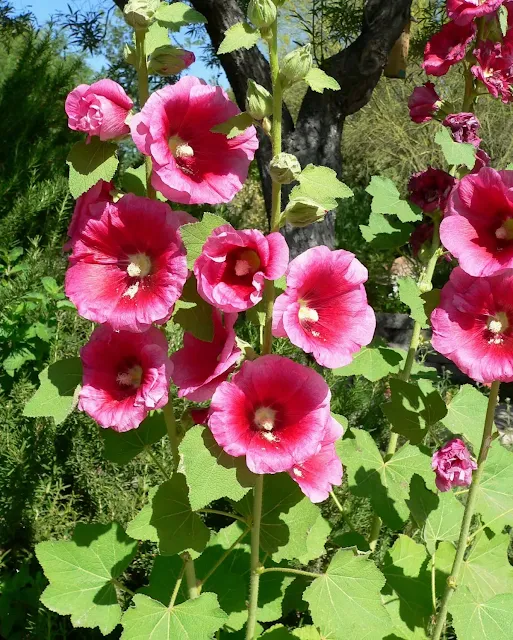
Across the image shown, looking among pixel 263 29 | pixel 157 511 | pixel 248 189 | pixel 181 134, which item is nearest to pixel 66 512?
pixel 157 511

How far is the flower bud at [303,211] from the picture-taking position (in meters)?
1.06

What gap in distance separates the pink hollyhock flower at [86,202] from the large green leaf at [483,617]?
1081 millimetres

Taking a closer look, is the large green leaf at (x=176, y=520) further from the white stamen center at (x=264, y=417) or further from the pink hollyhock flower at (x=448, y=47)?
the pink hollyhock flower at (x=448, y=47)

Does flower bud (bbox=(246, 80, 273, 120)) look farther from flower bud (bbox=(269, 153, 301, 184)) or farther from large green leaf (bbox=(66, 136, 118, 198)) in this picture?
large green leaf (bbox=(66, 136, 118, 198))

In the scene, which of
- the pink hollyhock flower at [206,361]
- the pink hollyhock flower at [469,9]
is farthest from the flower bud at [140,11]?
the pink hollyhock flower at [469,9]

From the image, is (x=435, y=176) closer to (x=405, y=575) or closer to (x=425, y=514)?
(x=425, y=514)

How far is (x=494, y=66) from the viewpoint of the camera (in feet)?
5.71

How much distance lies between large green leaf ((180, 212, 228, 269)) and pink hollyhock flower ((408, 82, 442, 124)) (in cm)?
106

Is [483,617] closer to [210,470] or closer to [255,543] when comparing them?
[255,543]

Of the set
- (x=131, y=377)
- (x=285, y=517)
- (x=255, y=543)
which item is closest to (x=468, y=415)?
(x=285, y=517)

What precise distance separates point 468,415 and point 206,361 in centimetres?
93

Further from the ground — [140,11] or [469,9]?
[140,11]

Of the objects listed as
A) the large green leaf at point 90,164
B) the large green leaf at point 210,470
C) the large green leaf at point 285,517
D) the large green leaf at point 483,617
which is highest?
the large green leaf at point 90,164

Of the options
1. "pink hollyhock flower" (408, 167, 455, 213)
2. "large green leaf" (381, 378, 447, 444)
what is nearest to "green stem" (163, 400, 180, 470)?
"large green leaf" (381, 378, 447, 444)
